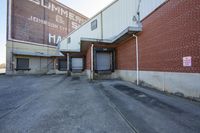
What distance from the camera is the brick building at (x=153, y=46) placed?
421 centimetres

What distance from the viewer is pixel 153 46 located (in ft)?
20.7

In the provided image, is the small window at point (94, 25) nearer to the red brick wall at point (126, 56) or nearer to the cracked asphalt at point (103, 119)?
the red brick wall at point (126, 56)

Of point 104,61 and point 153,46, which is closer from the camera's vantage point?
point 153,46

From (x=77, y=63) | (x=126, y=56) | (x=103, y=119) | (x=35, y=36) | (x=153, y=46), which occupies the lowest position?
(x=103, y=119)

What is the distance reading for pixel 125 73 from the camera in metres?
9.63

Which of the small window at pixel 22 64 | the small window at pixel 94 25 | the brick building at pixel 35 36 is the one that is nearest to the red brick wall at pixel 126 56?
the small window at pixel 94 25

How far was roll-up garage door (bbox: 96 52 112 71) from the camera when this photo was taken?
36.2 ft

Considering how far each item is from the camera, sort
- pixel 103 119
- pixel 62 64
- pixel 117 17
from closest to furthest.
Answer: pixel 103 119, pixel 117 17, pixel 62 64

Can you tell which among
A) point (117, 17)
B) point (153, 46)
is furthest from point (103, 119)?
point (117, 17)

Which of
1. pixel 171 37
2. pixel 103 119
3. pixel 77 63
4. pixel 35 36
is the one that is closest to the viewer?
pixel 103 119

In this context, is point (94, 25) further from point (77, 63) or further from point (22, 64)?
point (22, 64)

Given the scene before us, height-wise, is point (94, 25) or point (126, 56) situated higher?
point (94, 25)

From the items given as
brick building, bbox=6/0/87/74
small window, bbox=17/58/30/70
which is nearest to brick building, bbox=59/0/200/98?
brick building, bbox=6/0/87/74

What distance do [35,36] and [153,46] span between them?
18.7 metres
